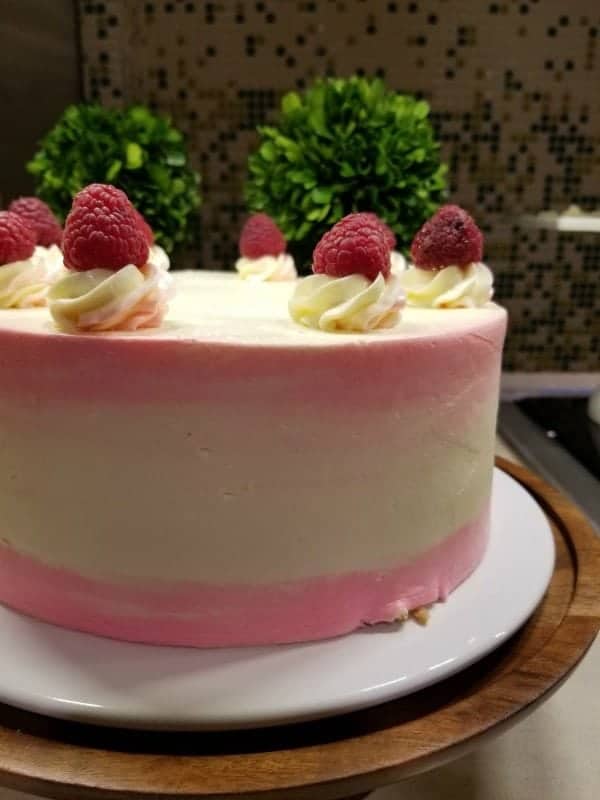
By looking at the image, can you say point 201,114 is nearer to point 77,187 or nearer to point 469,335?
point 77,187

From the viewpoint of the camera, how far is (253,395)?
0.84 metres

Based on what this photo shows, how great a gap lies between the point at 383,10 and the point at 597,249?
965mm

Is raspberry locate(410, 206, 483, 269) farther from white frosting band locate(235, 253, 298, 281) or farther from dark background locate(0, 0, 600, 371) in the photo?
dark background locate(0, 0, 600, 371)

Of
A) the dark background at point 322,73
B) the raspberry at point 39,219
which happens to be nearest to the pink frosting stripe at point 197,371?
the raspberry at point 39,219

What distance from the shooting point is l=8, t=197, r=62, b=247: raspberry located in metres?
1.44

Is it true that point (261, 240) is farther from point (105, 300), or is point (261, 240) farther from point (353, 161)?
point (105, 300)

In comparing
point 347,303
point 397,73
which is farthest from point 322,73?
point 347,303

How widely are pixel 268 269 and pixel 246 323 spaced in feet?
1.97

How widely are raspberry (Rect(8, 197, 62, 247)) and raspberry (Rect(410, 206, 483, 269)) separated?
0.74 metres

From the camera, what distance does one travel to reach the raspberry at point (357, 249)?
944mm

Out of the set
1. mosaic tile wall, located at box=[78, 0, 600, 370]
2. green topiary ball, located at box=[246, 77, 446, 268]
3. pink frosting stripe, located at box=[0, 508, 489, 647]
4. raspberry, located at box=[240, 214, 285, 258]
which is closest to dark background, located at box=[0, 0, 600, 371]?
mosaic tile wall, located at box=[78, 0, 600, 370]

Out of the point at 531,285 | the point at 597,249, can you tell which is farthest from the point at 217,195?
the point at 597,249

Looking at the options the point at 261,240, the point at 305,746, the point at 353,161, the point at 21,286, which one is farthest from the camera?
the point at 353,161

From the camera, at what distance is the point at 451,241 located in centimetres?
118
